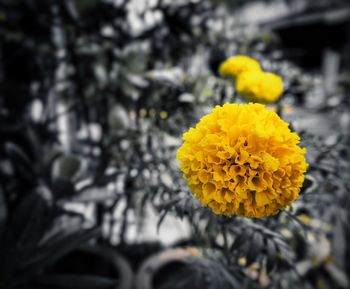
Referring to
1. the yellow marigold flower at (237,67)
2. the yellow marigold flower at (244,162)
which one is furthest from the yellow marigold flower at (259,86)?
the yellow marigold flower at (244,162)

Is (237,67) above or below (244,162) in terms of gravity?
above

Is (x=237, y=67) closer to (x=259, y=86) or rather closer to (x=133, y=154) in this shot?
(x=259, y=86)

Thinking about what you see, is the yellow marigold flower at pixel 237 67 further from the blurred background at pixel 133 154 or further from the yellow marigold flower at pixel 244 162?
the yellow marigold flower at pixel 244 162

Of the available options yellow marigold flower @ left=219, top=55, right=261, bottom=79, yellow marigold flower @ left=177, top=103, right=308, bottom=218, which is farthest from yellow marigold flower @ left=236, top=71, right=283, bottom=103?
yellow marigold flower @ left=177, top=103, right=308, bottom=218

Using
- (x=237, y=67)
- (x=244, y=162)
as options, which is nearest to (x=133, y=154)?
(x=237, y=67)

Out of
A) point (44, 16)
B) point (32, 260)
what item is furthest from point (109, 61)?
point (32, 260)

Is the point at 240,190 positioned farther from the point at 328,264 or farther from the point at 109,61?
the point at 328,264
